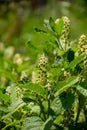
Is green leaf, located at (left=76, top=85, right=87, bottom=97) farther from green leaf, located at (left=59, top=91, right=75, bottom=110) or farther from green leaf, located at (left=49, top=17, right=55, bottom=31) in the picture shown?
green leaf, located at (left=49, top=17, right=55, bottom=31)

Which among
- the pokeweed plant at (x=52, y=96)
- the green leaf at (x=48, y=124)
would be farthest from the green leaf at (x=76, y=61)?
the green leaf at (x=48, y=124)

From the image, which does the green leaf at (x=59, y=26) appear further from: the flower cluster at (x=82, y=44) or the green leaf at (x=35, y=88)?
the green leaf at (x=35, y=88)

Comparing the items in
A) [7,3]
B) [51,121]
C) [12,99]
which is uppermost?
[7,3]

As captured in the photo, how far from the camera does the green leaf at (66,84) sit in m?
1.03

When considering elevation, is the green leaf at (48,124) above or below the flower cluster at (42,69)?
below

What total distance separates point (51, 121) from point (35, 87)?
9 cm

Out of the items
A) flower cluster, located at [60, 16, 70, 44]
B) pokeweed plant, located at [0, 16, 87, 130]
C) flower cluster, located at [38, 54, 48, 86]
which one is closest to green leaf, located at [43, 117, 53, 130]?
pokeweed plant, located at [0, 16, 87, 130]

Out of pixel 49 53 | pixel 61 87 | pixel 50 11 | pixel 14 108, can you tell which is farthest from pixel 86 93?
pixel 50 11

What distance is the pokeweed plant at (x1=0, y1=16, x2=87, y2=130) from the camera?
1.07 metres

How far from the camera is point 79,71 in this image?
3.79ft

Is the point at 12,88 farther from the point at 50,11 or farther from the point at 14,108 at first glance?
the point at 50,11

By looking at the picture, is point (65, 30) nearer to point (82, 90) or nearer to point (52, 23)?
point (52, 23)

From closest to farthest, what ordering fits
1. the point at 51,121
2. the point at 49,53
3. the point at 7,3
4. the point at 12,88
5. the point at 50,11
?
the point at 51,121, the point at 12,88, the point at 49,53, the point at 50,11, the point at 7,3

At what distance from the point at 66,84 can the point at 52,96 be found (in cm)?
6
